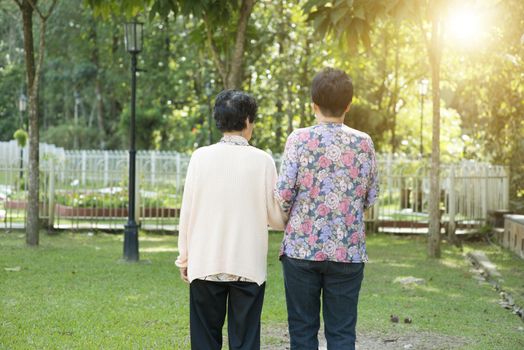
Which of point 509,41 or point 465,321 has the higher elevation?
point 509,41

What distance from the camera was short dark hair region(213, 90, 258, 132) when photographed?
518 cm

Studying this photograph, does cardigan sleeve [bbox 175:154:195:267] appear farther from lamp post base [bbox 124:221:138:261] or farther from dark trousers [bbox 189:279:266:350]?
lamp post base [bbox 124:221:138:261]

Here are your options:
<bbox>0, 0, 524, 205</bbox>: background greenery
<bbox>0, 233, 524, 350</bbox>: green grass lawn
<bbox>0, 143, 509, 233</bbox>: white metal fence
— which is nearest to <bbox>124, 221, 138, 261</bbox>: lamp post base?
<bbox>0, 233, 524, 350</bbox>: green grass lawn

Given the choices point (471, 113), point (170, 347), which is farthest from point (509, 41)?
point (170, 347)

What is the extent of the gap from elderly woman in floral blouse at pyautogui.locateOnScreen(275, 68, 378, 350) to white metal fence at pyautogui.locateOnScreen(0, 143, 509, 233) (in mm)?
13796

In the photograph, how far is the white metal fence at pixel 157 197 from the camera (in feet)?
63.4

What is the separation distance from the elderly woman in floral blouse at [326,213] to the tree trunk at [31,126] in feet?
35.2

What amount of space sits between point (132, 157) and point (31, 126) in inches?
86.6

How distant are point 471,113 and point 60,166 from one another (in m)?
10.1

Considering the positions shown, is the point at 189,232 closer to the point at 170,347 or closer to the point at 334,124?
the point at 334,124

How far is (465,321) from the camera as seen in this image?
8992 mm

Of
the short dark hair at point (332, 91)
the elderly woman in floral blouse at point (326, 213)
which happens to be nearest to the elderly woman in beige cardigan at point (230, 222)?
the elderly woman in floral blouse at point (326, 213)

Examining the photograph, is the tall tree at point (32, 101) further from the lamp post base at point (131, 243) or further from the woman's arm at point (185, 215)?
the woman's arm at point (185, 215)

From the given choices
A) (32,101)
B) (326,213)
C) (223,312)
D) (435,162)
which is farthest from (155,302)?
(435,162)
